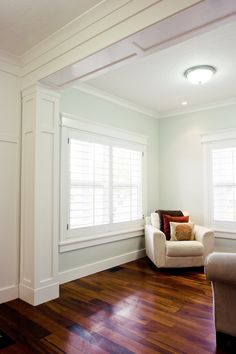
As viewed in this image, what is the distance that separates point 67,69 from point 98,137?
1599 mm

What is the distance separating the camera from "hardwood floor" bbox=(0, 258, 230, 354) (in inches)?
87.4

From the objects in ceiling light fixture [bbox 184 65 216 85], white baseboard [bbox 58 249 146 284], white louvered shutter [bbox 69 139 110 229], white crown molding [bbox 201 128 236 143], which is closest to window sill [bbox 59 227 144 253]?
white louvered shutter [bbox 69 139 110 229]

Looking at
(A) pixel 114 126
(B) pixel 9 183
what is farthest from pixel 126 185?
(B) pixel 9 183

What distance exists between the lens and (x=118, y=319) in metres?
2.68

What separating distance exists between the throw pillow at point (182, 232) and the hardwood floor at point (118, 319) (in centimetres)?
69

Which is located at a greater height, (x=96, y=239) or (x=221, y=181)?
(x=221, y=181)

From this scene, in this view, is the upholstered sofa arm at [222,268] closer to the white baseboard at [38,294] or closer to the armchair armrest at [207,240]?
the white baseboard at [38,294]

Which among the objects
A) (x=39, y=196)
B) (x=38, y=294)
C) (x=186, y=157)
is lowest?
(x=38, y=294)

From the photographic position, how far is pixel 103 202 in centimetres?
426

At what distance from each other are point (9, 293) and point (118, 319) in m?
1.32

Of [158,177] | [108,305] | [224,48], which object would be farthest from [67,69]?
[158,177]

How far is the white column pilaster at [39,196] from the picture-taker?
9.95 feet

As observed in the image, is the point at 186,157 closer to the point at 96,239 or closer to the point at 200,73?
the point at 200,73

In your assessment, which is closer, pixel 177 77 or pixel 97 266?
pixel 177 77
